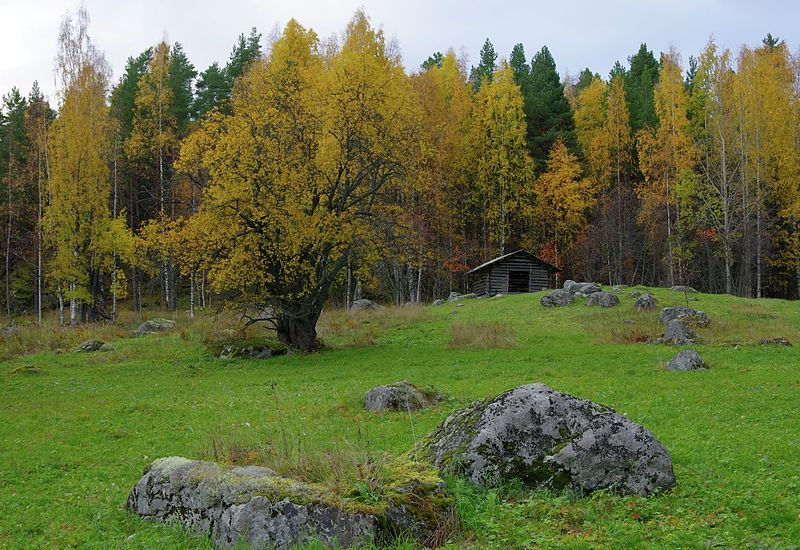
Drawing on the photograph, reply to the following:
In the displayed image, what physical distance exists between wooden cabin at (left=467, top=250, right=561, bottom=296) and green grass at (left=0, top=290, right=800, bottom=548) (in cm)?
1381

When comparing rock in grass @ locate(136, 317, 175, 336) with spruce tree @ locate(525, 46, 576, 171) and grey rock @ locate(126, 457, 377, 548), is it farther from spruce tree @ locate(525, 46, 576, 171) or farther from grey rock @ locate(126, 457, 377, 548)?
spruce tree @ locate(525, 46, 576, 171)

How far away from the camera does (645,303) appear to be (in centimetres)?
3194

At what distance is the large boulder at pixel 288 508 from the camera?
19.4ft

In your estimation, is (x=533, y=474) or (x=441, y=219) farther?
(x=441, y=219)

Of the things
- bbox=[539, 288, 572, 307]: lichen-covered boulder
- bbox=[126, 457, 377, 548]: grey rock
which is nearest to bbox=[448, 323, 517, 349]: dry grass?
bbox=[539, 288, 572, 307]: lichen-covered boulder

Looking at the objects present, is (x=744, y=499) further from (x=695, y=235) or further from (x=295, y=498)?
(x=695, y=235)

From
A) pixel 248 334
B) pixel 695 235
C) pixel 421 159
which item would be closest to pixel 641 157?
pixel 695 235

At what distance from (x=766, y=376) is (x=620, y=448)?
11.4 meters

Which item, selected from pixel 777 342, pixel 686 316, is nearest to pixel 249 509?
pixel 777 342

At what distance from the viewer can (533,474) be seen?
721cm

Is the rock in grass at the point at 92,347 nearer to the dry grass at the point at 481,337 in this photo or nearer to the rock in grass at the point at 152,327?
the rock in grass at the point at 152,327

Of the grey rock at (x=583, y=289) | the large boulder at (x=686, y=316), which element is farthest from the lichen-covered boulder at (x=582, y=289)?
the large boulder at (x=686, y=316)

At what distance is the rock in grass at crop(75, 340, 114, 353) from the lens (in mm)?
27391

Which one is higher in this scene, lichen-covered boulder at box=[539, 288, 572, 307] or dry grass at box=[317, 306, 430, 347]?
lichen-covered boulder at box=[539, 288, 572, 307]
